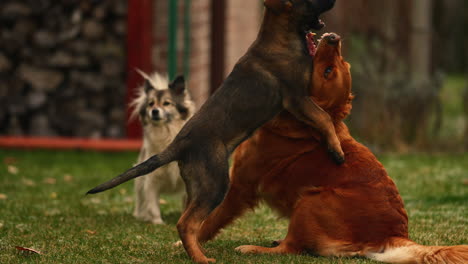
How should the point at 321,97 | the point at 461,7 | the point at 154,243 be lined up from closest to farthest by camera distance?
the point at 321,97
the point at 154,243
the point at 461,7

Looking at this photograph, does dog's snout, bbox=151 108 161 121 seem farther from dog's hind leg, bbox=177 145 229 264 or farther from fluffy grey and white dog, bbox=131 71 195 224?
dog's hind leg, bbox=177 145 229 264

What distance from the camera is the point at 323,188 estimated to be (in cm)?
429

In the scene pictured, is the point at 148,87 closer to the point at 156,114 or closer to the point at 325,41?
the point at 156,114

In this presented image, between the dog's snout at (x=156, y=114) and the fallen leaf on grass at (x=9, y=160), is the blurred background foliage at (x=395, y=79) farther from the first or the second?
the dog's snout at (x=156, y=114)

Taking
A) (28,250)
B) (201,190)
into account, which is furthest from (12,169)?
(201,190)

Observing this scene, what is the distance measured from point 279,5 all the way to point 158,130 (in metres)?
2.35

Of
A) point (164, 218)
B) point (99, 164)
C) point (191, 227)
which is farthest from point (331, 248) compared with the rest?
point (99, 164)

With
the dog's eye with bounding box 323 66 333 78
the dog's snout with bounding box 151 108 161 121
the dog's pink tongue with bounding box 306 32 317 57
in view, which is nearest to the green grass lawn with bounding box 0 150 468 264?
the dog's snout with bounding box 151 108 161 121

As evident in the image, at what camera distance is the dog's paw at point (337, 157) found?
429 centimetres

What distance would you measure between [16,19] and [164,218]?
5.81 meters

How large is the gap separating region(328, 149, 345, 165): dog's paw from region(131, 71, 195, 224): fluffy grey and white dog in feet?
6.77

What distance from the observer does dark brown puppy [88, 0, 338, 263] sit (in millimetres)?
4137

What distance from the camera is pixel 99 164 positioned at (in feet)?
30.6

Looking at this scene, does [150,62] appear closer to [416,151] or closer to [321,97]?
[416,151]
